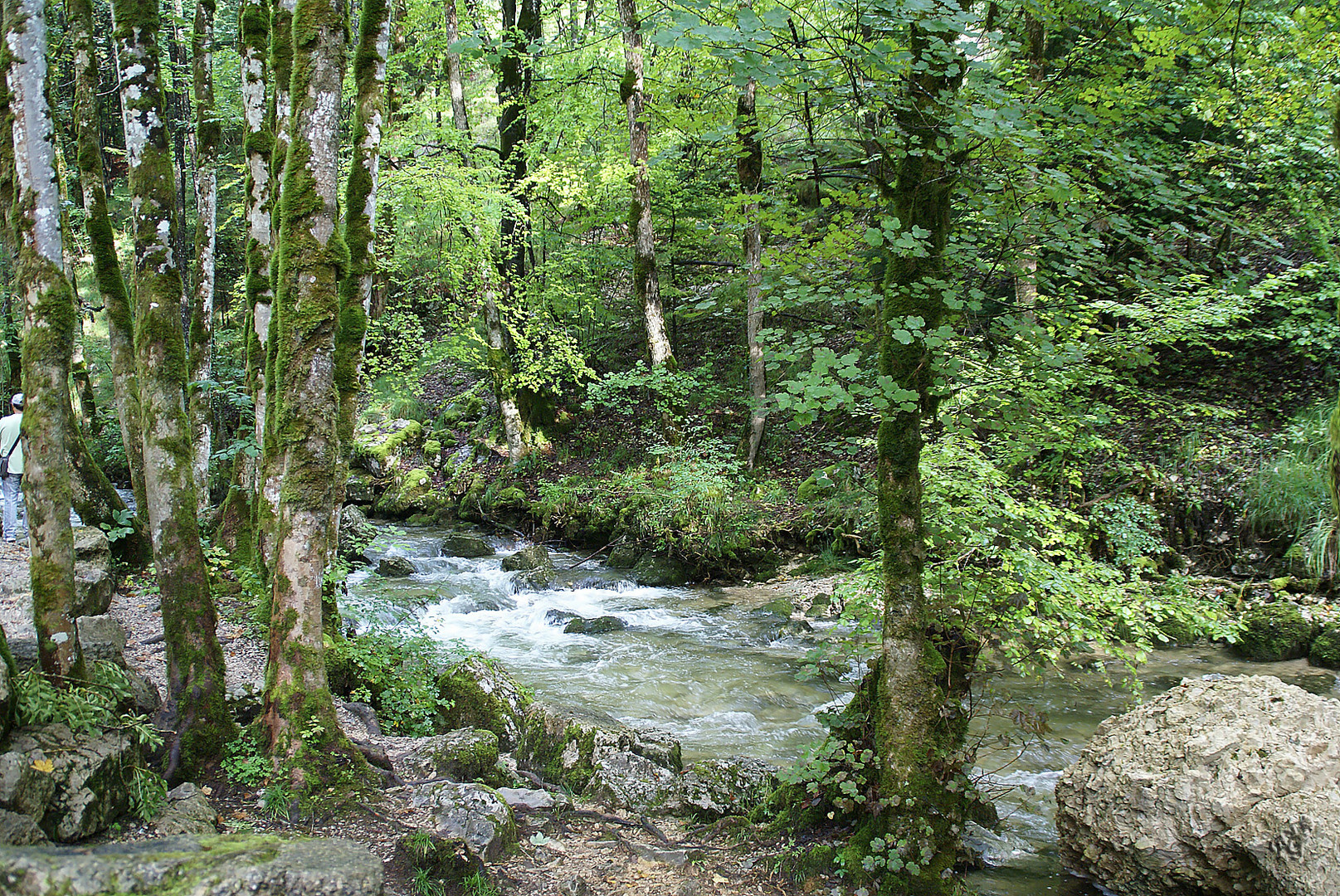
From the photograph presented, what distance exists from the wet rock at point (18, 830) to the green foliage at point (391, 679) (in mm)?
2638

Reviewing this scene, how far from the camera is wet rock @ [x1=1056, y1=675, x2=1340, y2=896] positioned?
3.46 meters

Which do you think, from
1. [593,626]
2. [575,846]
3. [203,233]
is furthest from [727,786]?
[203,233]

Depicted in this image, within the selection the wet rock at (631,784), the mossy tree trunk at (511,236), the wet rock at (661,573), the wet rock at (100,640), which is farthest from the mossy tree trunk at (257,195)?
the mossy tree trunk at (511,236)

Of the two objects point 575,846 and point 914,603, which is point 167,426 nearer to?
point 575,846

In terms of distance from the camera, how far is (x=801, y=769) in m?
4.08

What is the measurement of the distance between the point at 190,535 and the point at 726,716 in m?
4.89

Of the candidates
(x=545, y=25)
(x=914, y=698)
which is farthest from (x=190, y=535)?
(x=545, y=25)

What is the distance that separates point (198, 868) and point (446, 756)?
277 cm

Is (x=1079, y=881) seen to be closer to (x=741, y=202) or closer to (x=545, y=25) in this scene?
(x=741, y=202)

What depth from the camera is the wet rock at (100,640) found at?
177 inches

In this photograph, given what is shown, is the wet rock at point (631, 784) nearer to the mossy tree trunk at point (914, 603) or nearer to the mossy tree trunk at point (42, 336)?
the mossy tree trunk at point (914, 603)

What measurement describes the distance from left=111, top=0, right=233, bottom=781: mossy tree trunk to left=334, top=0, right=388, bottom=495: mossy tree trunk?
130cm

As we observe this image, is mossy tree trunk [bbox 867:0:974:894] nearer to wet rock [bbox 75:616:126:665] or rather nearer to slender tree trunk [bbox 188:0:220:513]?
wet rock [bbox 75:616:126:665]

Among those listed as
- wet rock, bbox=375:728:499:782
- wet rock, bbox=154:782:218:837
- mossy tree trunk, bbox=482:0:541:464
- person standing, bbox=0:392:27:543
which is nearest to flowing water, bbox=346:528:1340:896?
wet rock, bbox=375:728:499:782
